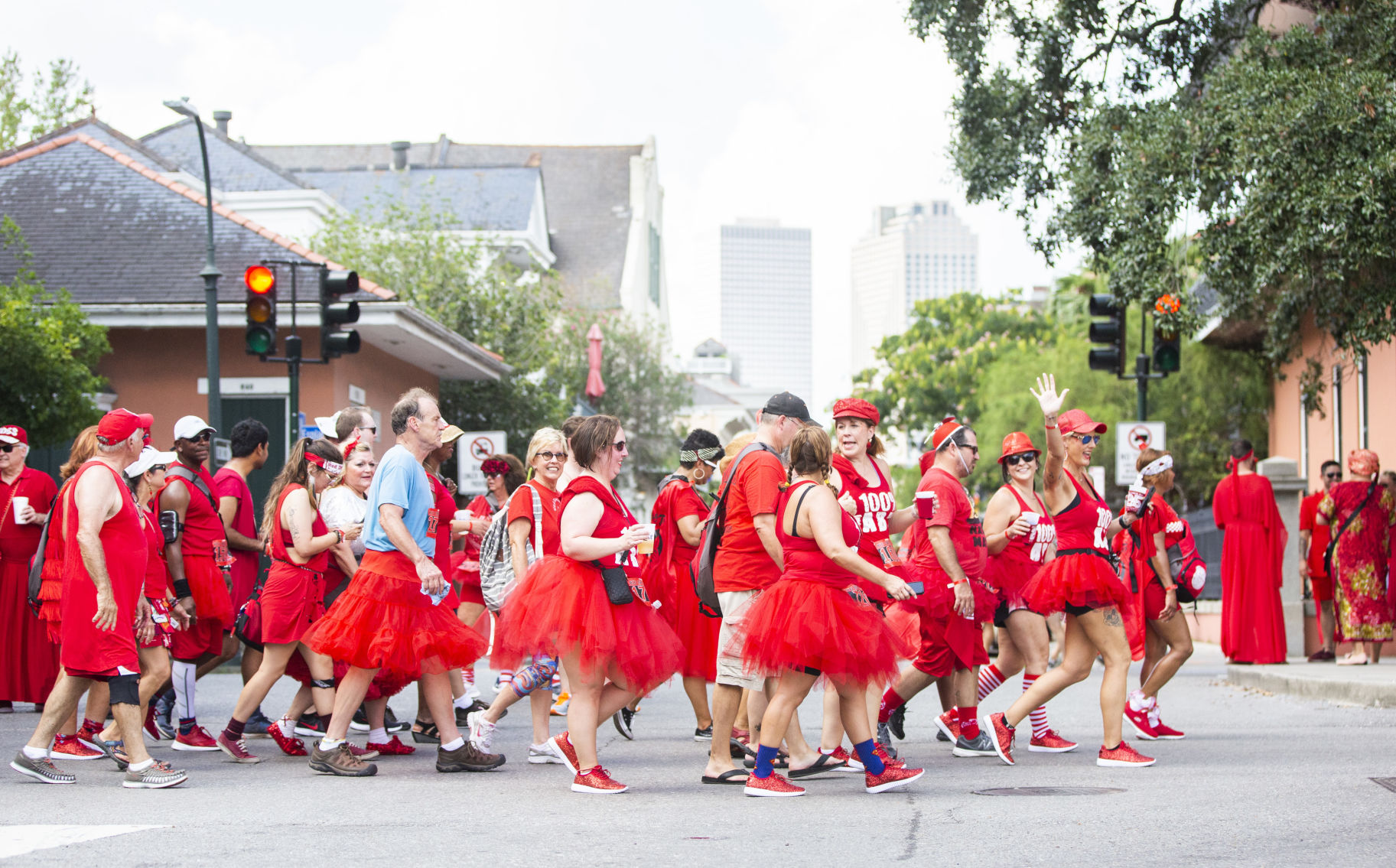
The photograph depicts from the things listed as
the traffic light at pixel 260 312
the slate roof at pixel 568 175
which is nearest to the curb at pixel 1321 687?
the traffic light at pixel 260 312

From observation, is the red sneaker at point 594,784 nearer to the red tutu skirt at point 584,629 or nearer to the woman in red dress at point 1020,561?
the red tutu skirt at point 584,629

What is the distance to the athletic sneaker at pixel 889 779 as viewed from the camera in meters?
7.44

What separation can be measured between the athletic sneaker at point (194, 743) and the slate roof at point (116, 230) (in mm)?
11885

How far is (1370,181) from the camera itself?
12.2 meters

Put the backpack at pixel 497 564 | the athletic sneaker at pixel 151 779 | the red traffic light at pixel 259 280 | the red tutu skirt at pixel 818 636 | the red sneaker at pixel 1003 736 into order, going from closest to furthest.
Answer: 1. the red tutu skirt at pixel 818 636
2. the athletic sneaker at pixel 151 779
3. the red sneaker at pixel 1003 736
4. the backpack at pixel 497 564
5. the red traffic light at pixel 259 280

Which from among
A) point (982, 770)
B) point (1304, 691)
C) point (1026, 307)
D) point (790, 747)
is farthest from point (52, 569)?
point (1026, 307)

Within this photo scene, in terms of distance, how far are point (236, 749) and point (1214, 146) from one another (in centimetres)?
971

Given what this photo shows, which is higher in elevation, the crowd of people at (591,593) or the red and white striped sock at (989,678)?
the crowd of people at (591,593)

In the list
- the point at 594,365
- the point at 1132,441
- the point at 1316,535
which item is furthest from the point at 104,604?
the point at 594,365

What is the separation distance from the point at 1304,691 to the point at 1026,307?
2273 inches

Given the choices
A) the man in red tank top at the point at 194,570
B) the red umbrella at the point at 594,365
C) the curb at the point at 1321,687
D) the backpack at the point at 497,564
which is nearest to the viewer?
the man in red tank top at the point at 194,570

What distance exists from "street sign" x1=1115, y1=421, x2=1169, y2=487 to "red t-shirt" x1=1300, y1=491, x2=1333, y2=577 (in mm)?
1994

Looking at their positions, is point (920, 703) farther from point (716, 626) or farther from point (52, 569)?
point (52, 569)

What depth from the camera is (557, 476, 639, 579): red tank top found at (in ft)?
24.4
